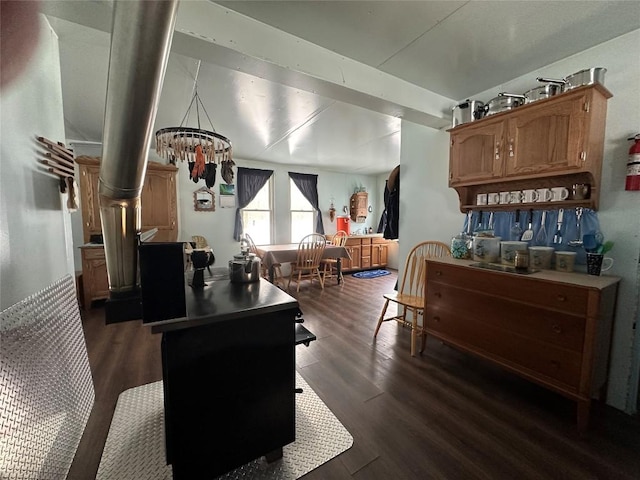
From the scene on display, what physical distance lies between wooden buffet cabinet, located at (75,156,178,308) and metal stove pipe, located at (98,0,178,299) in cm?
280

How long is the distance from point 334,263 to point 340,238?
30.2 inches

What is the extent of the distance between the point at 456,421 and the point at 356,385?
65 centimetres

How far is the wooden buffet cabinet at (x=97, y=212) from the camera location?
3.30 m

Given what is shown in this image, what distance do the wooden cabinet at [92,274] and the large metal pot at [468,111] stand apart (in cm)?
430

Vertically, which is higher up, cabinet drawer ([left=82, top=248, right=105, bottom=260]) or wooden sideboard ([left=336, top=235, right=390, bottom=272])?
cabinet drawer ([left=82, top=248, right=105, bottom=260])

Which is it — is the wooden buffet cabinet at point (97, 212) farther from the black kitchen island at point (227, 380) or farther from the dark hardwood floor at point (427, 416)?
the black kitchen island at point (227, 380)

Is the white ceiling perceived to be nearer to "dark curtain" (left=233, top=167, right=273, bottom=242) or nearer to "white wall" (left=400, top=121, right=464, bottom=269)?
"white wall" (left=400, top=121, right=464, bottom=269)

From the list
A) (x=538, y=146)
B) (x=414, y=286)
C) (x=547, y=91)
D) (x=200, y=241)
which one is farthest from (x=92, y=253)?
(x=547, y=91)

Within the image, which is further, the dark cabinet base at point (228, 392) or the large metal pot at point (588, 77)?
the large metal pot at point (588, 77)

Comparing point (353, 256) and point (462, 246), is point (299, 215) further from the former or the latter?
point (462, 246)

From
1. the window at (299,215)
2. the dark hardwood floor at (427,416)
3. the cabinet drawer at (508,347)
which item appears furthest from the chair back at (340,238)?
the cabinet drawer at (508,347)

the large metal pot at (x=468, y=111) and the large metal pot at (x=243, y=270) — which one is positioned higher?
the large metal pot at (x=468, y=111)

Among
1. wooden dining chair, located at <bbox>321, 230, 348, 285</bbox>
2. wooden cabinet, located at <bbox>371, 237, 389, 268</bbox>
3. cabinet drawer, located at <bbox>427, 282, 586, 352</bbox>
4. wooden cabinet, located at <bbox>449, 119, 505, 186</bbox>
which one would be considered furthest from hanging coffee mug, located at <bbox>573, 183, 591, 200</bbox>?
wooden cabinet, located at <bbox>371, 237, 389, 268</bbox>

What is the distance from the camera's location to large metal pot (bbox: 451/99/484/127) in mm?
2102
